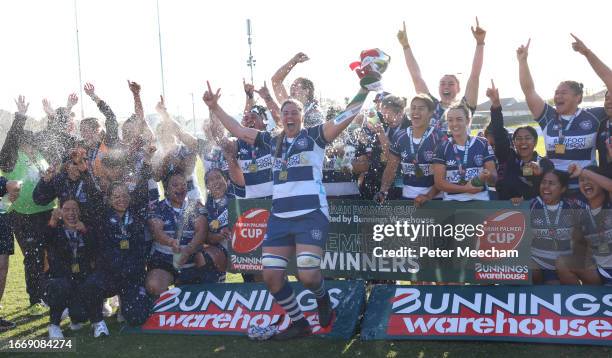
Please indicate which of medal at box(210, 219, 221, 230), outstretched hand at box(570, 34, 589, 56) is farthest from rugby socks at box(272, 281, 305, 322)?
outstretched hand at box(570, 34, 589, 56)

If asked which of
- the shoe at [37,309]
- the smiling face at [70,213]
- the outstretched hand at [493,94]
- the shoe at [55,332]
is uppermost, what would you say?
the outstretched hand at [493,94]

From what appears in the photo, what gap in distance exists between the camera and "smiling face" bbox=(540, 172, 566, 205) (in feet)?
18.2

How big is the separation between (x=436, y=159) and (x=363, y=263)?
119 centimetres

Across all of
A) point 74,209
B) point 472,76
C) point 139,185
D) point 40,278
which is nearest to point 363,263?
point 472,76

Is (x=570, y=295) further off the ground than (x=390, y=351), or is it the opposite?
(x=570, y=295)

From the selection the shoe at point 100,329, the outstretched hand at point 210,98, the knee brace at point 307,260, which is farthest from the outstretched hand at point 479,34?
the shoe at point 100,329

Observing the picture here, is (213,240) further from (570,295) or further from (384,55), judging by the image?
(570,295)

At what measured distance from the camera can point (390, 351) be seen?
5066mm

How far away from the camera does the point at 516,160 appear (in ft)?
19.5

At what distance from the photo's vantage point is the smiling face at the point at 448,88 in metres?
6.42

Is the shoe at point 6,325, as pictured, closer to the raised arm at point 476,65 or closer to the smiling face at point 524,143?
the raised arm at point 476,65

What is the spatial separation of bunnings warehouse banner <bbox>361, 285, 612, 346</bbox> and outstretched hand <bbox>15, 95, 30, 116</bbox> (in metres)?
4.17

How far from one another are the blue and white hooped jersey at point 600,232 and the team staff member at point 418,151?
4.37ft

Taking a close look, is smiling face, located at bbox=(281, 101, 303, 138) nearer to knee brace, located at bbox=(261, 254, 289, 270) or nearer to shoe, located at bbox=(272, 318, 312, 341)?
knee brace, located at bbox=(261, 254, 289, 270)
